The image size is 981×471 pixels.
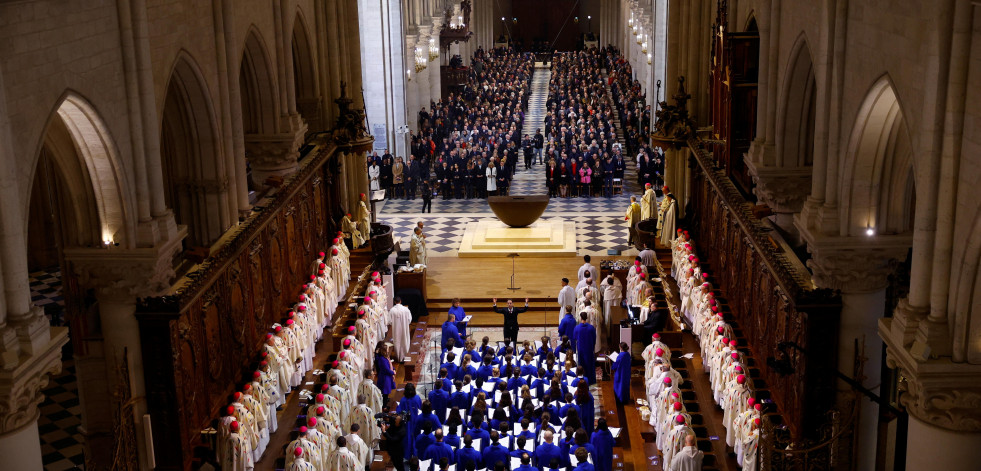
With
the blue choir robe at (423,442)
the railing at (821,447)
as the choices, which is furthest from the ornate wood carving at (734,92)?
the blue choir robe at (423,442)

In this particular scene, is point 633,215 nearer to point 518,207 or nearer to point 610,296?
point 518,207

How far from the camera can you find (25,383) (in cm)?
1159

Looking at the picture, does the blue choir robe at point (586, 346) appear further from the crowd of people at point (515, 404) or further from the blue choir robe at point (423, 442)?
the blue choir robe at point (423, 442)

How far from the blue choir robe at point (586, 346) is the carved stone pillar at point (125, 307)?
7.58m

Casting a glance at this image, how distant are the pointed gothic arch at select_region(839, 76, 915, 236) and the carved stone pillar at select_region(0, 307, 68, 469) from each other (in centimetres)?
943

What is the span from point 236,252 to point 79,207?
12.6 ft

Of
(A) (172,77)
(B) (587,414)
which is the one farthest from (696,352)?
(A) (172,77)

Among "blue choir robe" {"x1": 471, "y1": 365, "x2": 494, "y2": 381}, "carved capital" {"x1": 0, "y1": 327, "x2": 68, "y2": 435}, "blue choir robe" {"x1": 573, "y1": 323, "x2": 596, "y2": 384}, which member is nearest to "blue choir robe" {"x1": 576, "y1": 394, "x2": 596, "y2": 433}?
"blue choir robe" {"x1": 471, "y1": 365, "x2": 494, "y2": 381}

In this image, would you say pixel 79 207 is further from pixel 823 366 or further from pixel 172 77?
pixel 823 366

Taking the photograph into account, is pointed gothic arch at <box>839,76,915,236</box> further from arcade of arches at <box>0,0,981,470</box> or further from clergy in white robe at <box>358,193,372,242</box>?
clergy in white robe at <box>358,193,372,242</box>

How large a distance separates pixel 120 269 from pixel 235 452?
3037 millimetres

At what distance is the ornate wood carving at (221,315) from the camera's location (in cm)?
1578

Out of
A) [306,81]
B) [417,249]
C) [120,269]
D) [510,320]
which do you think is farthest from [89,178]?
[306,81]

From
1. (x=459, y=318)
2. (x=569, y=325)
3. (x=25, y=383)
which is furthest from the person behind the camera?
(x=459, y=318)
